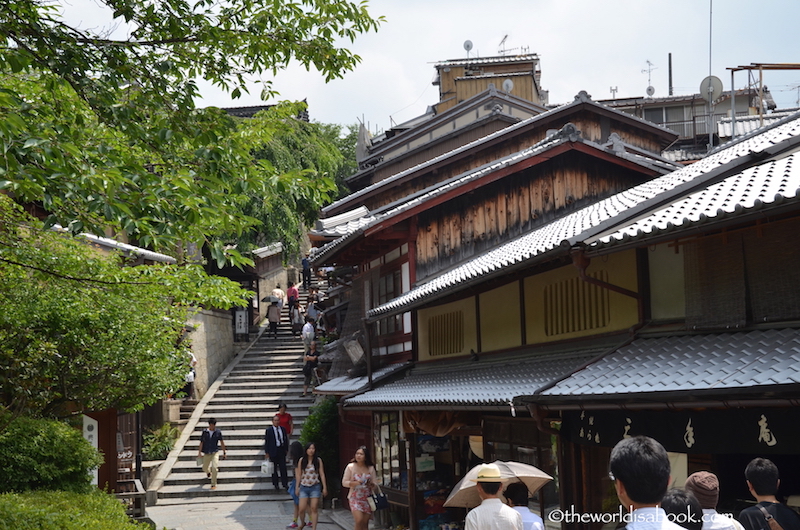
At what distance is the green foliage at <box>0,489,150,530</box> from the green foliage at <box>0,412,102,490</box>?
0.52 metres

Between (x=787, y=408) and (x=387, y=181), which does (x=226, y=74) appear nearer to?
(x=787, y=408)

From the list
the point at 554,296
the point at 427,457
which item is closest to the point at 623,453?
the point at 554,296

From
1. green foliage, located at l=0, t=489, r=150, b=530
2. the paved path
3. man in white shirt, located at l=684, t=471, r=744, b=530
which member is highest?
man in white shirt, located at l=684, t=471, r=744, b=530

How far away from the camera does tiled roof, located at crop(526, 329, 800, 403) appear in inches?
255

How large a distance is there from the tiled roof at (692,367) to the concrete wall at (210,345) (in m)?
21.6

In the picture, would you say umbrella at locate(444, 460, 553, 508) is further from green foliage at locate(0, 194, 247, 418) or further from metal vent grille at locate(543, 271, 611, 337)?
green foliage at locate(0, 194, 247, 418)

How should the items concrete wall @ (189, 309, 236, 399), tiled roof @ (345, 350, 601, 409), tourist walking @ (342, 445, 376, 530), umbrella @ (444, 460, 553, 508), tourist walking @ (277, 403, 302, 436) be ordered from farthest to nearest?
concrete wall @ (189, 309, 236, 399)
tourist walking @ (277, 403, 302, 436)
tourist walking @ (342, 445, 376, 530)
tiled roof @ (345, 350, 601, 409)
umbrella @ (444, 460, 553, 508)

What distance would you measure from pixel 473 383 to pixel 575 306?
209cm

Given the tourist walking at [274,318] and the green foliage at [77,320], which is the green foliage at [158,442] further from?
the tourist walking at [274,318]

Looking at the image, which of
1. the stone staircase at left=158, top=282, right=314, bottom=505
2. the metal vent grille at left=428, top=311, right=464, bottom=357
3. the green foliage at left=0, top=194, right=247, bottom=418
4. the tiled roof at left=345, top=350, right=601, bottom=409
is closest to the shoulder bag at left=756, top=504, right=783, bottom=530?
the tiled roof at left=345, top=350, right=601, bottom=409

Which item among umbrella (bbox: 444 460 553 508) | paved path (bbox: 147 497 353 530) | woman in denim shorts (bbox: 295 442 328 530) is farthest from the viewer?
paved path (bbox: 147 497 353 530)

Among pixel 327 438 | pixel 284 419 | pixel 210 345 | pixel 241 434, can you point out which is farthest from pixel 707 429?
pixel 210 345

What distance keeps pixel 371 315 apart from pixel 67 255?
651cm

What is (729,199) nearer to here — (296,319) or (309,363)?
(309,363)
